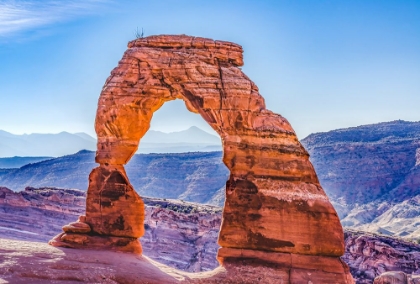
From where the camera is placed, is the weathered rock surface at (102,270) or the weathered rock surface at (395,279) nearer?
the weathered rock surface at (102,270)

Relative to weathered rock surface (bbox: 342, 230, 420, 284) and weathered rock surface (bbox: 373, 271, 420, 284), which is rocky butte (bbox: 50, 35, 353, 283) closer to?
weathered rock surface (bbox: 373, 271, 420, 284)

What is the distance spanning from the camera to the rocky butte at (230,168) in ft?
74.7

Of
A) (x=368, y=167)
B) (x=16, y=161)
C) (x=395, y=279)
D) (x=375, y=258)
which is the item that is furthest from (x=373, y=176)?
(x=16, y=161)

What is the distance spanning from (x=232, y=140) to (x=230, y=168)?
3.34 ft

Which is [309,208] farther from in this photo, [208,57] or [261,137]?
[208,57]

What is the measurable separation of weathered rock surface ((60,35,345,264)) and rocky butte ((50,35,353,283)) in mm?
36

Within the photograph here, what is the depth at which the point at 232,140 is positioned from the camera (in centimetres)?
2391

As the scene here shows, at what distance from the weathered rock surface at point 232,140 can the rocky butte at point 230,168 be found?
0.12 feet

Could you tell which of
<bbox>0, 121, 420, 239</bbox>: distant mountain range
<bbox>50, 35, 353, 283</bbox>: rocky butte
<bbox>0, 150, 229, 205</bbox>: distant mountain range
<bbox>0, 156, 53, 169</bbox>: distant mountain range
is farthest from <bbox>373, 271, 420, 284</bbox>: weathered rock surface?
<bbox>0, 156, 53, 169</bbox>: distant mountain range

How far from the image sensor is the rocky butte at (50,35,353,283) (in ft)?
74.7

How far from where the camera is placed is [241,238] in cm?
2312

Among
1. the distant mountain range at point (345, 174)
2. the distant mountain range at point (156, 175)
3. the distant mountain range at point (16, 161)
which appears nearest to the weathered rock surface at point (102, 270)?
the distant mountain range at point (345, 174)

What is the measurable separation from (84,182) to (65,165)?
8797 millimetres

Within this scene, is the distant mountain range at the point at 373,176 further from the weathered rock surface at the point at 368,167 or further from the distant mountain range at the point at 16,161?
the distant mountain range at the point at 16,161
